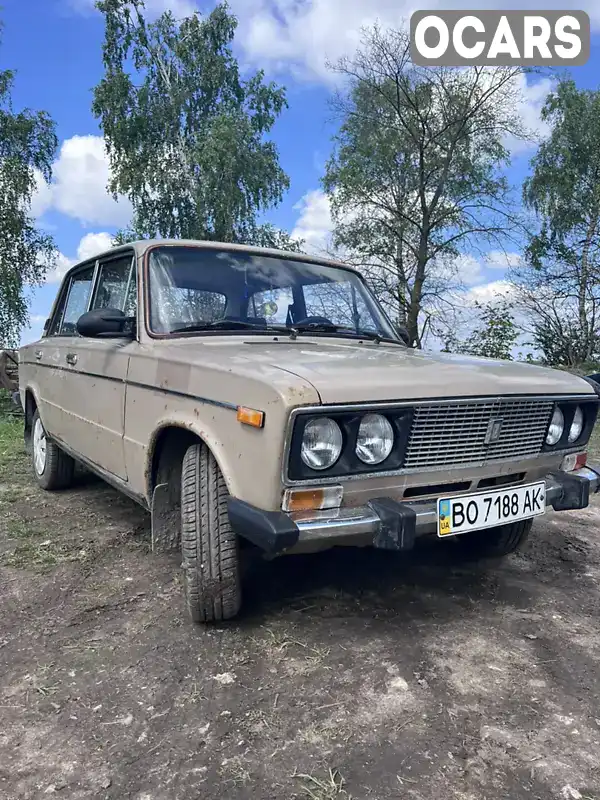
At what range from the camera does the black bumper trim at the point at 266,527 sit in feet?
7.19

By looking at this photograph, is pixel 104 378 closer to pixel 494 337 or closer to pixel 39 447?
pixel 39 447

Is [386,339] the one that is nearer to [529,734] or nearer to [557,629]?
[557,629]

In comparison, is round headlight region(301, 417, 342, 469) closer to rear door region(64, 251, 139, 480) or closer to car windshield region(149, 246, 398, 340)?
car windshield region(149, 246, 398, 340)

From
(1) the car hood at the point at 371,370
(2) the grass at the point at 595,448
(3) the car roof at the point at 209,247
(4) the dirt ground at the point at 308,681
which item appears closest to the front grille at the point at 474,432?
(1) the car hood at the point at 371,370

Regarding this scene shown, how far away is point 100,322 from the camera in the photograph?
10.7 ft

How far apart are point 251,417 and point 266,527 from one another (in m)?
0.41

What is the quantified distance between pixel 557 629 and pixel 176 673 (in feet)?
5.58

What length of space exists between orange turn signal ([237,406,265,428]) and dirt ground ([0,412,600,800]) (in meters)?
0.98

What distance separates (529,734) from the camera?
204 centimetres

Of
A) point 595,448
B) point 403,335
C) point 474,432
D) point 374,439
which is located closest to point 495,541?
point 474,432

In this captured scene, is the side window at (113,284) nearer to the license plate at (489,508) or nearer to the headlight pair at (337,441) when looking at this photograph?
the headlight pair at (337,441)

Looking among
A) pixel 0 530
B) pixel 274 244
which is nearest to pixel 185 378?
pixel 0 530

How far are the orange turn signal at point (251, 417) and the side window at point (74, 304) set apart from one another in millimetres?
2649

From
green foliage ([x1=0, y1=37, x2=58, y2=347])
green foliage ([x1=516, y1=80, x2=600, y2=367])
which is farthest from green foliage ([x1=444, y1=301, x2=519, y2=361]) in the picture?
green foliage ([x1=0, y1=37, x2=58, y2=347])
